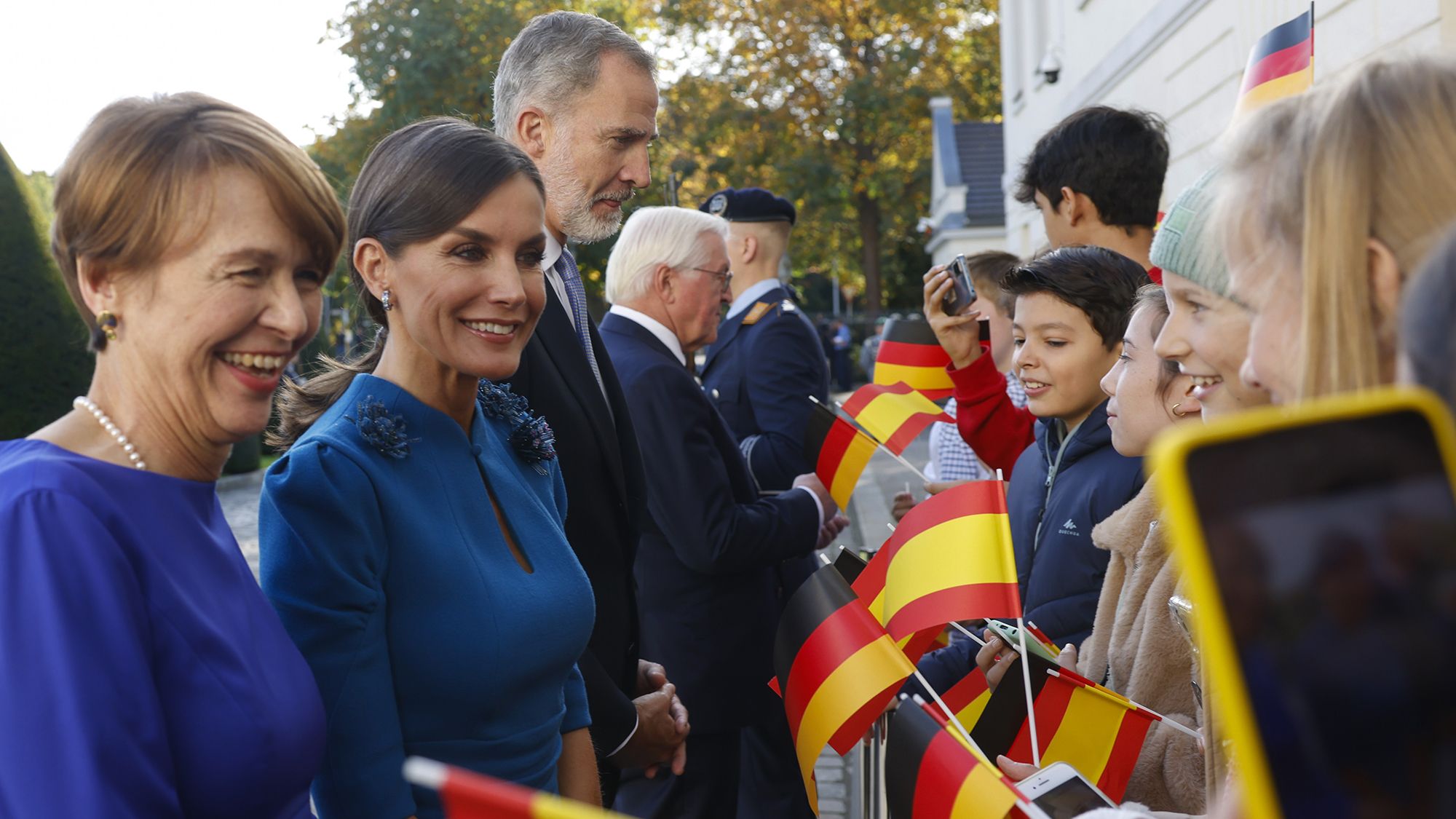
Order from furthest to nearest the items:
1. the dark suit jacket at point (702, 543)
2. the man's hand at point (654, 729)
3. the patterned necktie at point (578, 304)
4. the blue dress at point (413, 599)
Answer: the dark suit jacket at point (702, 543) → the patterned necktie at point (578, 304) → the man's hand at point (654, 729) → the blue dress at point (413, 599)

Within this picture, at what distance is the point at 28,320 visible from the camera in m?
12.6

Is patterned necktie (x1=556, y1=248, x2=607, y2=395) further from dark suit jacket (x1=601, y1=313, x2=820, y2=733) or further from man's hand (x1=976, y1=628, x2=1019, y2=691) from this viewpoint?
man's hand (x1=976, y1=628, x2=1019, y2=691)

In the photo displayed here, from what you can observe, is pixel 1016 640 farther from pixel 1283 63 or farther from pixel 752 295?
pixel 752 295

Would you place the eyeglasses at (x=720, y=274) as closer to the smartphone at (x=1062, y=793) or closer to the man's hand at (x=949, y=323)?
the man's hand at (x=949, y=323)

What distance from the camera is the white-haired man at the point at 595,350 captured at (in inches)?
112

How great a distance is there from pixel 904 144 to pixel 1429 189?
3566cm

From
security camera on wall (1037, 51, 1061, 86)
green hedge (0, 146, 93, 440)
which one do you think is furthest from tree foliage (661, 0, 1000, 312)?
green hedge (0, 146, 93, 440)

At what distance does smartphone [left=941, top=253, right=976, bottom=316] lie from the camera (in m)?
4.21

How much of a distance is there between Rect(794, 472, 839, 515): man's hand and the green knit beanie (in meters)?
2.55

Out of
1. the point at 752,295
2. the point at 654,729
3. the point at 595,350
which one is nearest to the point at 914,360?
the point at 752,295

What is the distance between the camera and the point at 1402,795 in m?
0.60

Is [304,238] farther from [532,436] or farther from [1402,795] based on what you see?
[1402,795]

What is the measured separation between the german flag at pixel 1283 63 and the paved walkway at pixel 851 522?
71.1 inches

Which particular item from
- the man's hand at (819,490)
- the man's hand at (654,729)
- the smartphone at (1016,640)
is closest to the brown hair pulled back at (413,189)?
the man's hand at (654,729)
